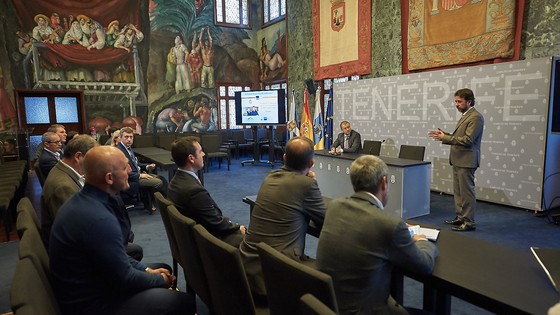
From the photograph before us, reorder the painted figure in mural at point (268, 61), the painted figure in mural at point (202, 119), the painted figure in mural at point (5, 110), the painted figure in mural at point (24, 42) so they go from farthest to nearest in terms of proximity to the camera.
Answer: the painted figure in mural at point (202, 119), the painted figure in mural at point (268, 61), the painted figure in mural at point (24, 42), the painted figure in mural at point (5, 110)

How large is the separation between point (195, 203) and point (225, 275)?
965 millimetres

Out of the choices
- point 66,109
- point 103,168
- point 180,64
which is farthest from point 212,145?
point 103,168

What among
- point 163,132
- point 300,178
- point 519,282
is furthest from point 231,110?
point 519,282

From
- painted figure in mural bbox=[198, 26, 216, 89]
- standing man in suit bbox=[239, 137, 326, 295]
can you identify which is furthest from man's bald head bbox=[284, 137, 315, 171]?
painted figure in mural bbox=[198, 26, 216, 89]

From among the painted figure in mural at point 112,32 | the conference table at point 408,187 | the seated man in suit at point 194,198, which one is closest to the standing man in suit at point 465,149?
the conference table at point 408,187

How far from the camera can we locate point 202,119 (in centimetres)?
1329

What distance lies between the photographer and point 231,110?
548 inches

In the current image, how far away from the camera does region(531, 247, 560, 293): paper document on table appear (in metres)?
1.55

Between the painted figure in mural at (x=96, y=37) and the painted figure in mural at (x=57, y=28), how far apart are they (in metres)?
0.76

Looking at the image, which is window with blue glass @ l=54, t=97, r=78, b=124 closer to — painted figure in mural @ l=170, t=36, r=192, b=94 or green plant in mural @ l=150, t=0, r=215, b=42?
painted figure in mural @ l=170, t=36, r=192, b=94

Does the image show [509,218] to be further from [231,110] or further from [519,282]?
[231,110]

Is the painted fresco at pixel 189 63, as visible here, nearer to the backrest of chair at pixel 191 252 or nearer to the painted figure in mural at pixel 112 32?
the painted figure in mural at pixel 112 32

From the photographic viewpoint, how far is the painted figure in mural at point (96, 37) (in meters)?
11.3

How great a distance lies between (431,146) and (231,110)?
8.52 meters
